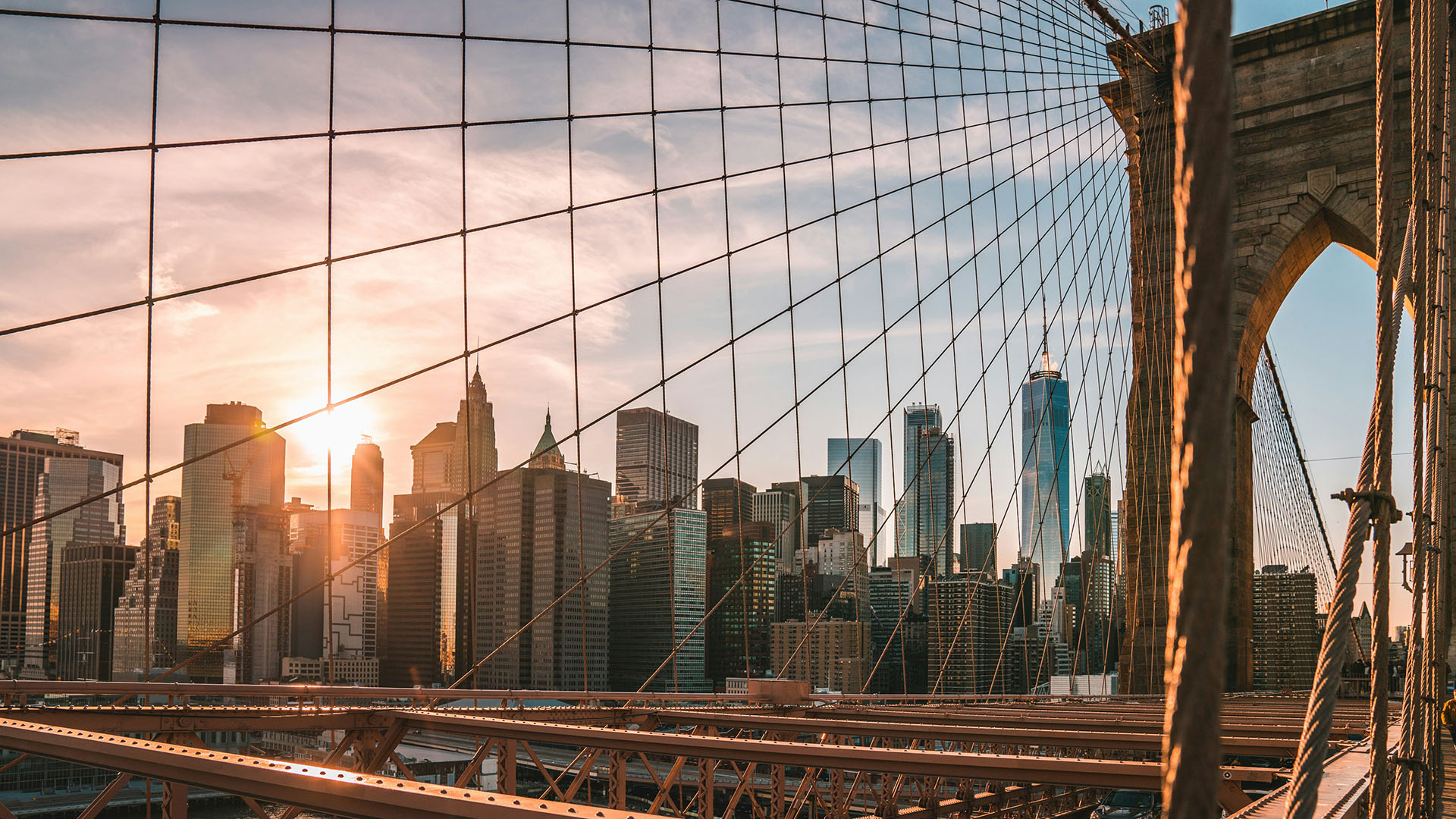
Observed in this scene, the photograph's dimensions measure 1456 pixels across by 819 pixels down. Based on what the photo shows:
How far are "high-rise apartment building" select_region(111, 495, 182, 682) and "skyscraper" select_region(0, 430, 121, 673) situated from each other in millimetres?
669

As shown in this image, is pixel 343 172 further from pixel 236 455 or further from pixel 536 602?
pixel 536 602

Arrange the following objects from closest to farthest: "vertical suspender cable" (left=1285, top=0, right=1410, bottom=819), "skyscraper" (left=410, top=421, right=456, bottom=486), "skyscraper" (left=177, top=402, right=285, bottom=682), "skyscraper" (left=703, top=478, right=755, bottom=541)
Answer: "vertical suspender cable" (left=1285, top=0, right=1410, bottom=819), "skyscraper" (left=177, top=402, right=285, bottom=682), "skyscraper" (left=410, top=421, right=456, bottom=486), "skyscraper" (left=703, top=478, right=755, bottom=541)

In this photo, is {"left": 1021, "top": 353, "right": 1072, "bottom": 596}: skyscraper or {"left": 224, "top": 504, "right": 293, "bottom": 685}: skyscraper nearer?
{"left": 224, "top": 504, "right": 293, "bottom": 685}: skyscraper

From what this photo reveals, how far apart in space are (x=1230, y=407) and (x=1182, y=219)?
10 centimetres

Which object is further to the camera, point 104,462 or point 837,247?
point 837,247

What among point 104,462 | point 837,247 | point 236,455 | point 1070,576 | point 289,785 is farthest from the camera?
point 1070,576

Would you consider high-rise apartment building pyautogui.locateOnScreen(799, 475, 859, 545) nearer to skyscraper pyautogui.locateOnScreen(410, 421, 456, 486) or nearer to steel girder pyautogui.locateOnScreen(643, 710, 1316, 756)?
skyscraper pyautogui.locateOnScreen(410, 421, 456, 486)

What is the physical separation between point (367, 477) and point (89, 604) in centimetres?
201

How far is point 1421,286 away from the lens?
9.61 feet

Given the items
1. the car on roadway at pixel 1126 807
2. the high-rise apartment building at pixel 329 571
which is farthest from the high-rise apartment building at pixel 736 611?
the car on roadway at pixel 1126 807

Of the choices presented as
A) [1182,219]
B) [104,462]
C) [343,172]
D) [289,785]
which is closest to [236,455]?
[104,462]

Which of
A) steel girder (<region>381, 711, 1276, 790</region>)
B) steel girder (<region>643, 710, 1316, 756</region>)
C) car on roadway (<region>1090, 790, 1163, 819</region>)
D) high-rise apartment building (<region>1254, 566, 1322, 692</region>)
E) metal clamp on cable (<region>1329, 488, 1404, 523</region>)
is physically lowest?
car on roadway (<region>1090, 790, 1163, 819</region>)

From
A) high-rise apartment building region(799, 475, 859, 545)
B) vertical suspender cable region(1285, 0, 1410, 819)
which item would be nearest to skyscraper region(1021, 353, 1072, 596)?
high-rise apartment building region(799, 475, 859, 545)

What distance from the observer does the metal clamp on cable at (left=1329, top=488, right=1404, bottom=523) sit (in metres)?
1.77
